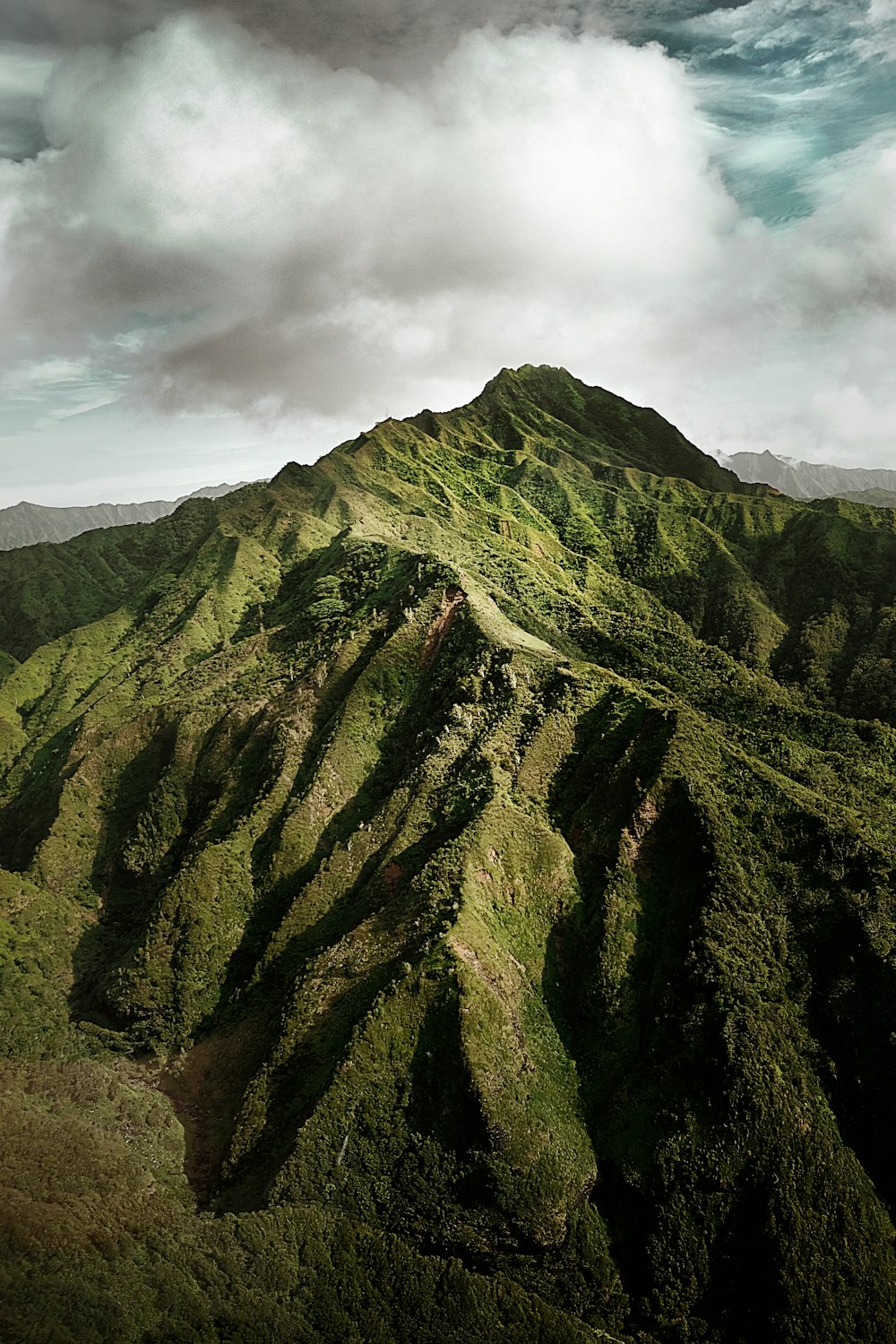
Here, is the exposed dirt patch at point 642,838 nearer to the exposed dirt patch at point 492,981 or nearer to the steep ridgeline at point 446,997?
the steep ridgeline at point 446,997

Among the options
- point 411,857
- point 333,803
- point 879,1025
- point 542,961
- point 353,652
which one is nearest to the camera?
point 879,1025

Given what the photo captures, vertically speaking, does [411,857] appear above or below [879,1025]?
above

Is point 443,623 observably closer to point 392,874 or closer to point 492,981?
point 392,874

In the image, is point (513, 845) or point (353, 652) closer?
point (513, 845)

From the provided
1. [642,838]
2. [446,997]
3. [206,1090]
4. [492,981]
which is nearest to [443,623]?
[642,838]

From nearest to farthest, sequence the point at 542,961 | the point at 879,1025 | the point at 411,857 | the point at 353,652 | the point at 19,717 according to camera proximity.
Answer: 1. the point at 879,1025
2. the point at 542,961
3. the point at 411,857
4. the point at 353,652
5. the point at 19,717

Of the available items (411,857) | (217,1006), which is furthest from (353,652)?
(217,1006)

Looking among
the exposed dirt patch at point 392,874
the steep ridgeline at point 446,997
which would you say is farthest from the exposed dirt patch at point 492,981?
the exposed dirt patch at point 392,874

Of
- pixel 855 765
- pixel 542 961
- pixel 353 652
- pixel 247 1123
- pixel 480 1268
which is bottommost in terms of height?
pixel 480 1268

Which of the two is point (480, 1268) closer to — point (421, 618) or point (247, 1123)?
point (247, 1123)
